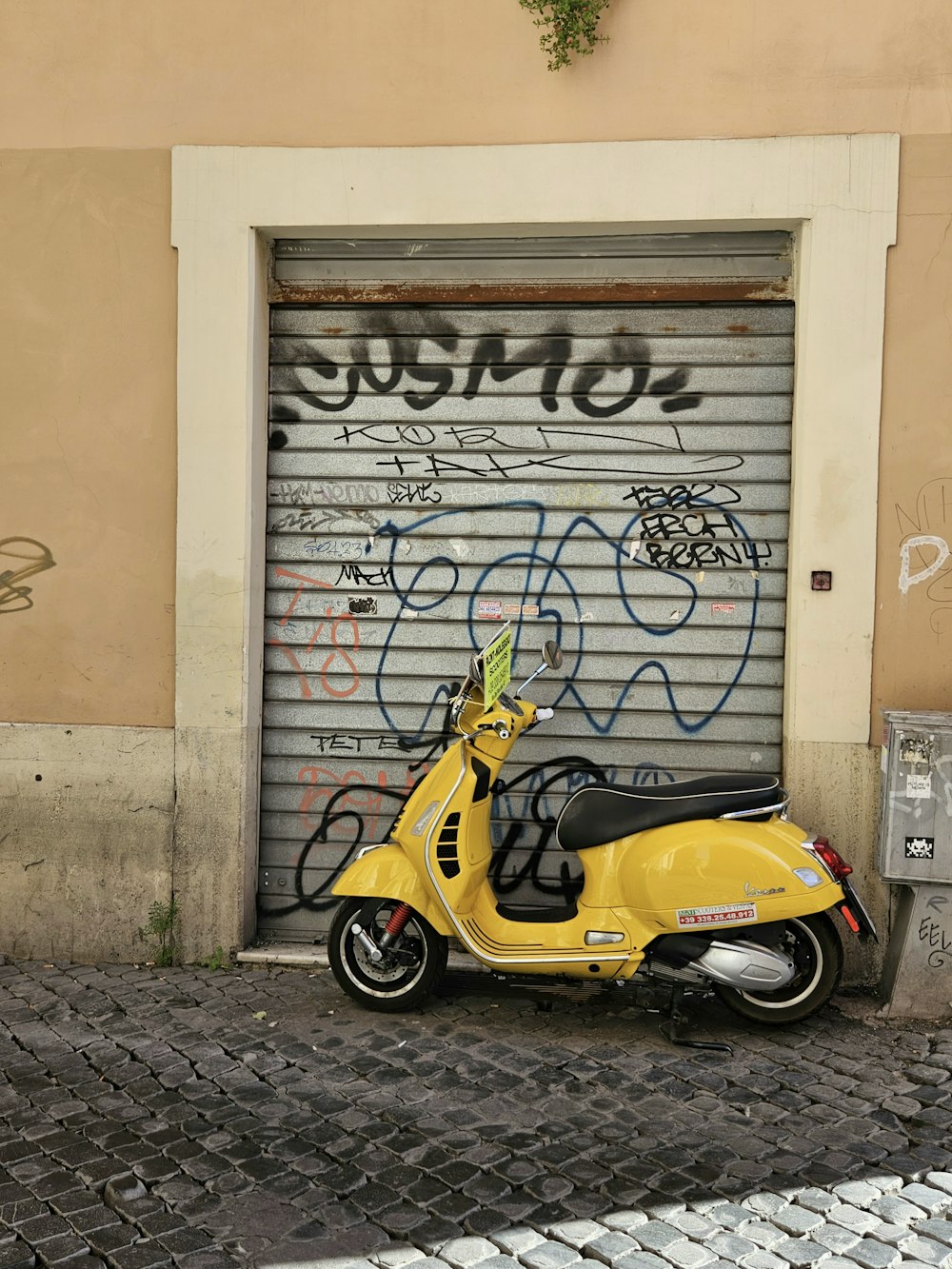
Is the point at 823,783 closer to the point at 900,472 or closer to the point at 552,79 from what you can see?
the point at 900,472

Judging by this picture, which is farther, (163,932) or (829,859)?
(163,932)

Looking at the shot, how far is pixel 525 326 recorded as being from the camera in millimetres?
5766

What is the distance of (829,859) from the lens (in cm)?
473

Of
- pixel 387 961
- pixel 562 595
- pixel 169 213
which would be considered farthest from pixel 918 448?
pixel 169 213

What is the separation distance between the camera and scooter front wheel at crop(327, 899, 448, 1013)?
4973 millimetres

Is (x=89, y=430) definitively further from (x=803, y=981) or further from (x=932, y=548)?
(x=803, y=981)

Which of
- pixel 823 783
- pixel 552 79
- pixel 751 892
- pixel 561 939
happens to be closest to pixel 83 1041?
pixel 561 939

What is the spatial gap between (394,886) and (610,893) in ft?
3.03

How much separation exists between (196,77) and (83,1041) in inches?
177

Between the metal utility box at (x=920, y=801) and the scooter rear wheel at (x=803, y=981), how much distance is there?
18.1 inches

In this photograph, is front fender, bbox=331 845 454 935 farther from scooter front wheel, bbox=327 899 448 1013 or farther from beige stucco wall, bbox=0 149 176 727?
beige stucco wall, bbox=0 149 176 727

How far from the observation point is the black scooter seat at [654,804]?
4754mm

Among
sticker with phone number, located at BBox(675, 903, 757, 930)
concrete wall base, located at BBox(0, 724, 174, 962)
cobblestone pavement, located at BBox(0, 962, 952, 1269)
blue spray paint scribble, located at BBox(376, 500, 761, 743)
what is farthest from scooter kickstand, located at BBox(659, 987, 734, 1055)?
concrete wall base, located at BBox(0, 724, 174, 962)

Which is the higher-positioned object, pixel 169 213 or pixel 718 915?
pixel 169 213
